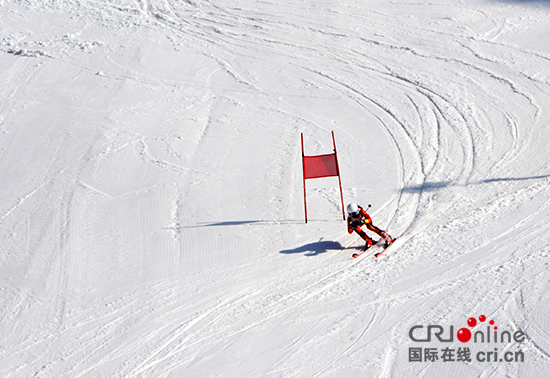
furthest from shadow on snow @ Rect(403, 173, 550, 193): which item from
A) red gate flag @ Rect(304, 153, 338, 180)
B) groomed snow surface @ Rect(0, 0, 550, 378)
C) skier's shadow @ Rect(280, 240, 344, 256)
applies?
skier's shadow @ Rect(280, 240, 344, 256)

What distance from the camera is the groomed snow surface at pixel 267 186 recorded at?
837 cm

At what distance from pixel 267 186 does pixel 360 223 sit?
8.64 ft

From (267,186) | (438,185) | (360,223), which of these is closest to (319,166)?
(360,223)

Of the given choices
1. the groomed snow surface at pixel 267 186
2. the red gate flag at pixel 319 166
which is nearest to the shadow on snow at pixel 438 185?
the groomed snow surface at pixel 267 186

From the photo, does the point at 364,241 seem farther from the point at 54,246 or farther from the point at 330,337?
the point at 54,246

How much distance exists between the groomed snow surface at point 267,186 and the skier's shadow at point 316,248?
0.03 meters

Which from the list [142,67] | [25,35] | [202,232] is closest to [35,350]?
[202,232]

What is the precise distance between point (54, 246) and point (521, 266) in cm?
806

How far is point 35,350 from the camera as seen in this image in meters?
8.55

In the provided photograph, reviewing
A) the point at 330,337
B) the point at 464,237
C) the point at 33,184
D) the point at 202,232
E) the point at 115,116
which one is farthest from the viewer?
the point at 115,116

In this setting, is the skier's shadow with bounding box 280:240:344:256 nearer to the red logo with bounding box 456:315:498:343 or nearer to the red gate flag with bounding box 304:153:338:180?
the red gate flag with bounding box 304:153:338:180
